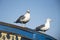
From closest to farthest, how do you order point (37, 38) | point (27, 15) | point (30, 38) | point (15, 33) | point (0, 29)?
1. point (0, 29)
2. point (15, 33)
3. point (30, 38)
4. point (37, 38)
5. point (27, 15)

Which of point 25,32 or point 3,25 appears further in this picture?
Answer: point 25,32

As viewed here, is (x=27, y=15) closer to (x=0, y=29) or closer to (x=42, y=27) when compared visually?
(x=42, y=27)

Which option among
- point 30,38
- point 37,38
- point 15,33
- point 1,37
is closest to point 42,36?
point 37,38

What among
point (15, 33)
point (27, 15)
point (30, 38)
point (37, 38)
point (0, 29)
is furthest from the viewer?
point (27, 15)

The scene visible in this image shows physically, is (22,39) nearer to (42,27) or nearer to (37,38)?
(37,38)

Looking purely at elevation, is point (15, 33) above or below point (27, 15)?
below

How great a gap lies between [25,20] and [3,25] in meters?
0.92

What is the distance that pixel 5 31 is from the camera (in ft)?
9.29

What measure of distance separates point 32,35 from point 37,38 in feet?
0.58

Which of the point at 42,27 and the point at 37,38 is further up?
the point at 42,27

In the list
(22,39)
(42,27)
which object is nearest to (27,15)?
(42,27)

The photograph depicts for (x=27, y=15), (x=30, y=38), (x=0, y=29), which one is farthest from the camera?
(x=27, y=15)

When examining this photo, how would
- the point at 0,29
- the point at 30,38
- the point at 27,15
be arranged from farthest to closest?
1. the point at 27,15
2. the point at 30,38
3. the point at 0,29

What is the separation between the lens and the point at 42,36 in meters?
3.63
